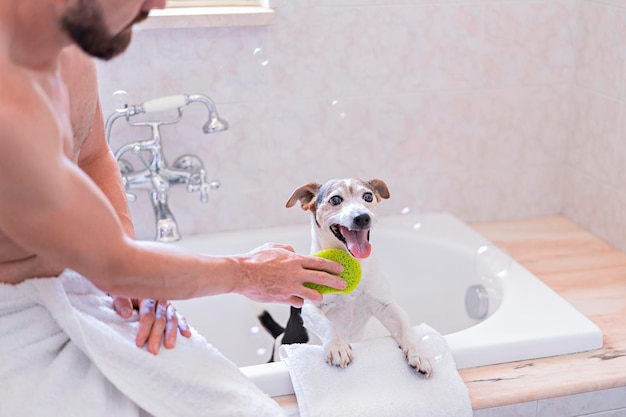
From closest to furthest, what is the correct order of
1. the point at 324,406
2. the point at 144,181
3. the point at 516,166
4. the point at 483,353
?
the point at 324,406
the point at 483,353
the point at 144,181
the point at 516,166

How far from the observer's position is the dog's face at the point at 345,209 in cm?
140

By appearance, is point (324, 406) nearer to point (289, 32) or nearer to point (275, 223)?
point (275, 223)

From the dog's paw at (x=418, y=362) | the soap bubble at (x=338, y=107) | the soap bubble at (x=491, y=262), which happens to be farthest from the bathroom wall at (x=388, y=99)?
the dog's paw at (x=418, y=362)

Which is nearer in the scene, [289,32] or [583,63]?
[289,32]

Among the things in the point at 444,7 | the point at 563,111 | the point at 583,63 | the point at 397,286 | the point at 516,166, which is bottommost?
the point at 397,286

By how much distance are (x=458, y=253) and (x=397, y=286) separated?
0.20 m

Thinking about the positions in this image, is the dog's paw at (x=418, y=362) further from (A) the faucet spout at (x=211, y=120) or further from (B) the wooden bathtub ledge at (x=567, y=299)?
(A) the faucet spout at (x=211, y=120)

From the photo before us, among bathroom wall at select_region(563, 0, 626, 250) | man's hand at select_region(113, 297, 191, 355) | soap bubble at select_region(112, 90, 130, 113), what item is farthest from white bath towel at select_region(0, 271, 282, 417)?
bathroom wall at select_region(563, 0, 626, 250)

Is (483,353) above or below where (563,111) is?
below

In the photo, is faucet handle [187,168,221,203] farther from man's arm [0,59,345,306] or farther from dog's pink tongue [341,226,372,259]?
man's arm [0,59,345,306]

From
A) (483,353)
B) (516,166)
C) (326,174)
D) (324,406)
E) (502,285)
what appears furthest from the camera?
(516,166)

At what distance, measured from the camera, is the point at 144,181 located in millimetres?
2004

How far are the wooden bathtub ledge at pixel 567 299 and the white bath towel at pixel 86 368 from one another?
0.31 m

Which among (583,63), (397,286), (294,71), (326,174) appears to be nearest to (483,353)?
(397,286)
